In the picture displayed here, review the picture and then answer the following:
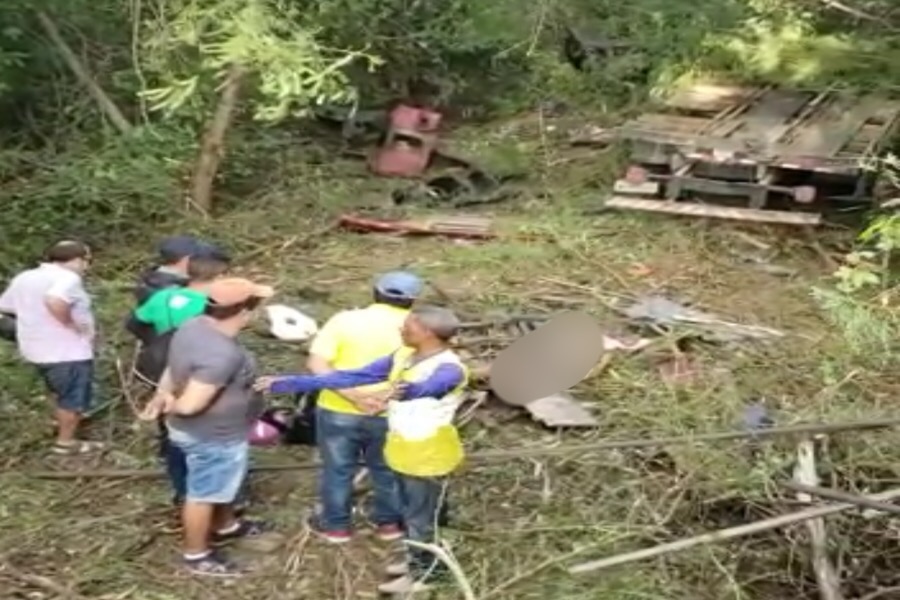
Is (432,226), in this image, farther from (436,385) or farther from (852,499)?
(852,499)

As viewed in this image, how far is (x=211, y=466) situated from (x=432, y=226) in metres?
5.26

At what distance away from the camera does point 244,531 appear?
6152 millimetres

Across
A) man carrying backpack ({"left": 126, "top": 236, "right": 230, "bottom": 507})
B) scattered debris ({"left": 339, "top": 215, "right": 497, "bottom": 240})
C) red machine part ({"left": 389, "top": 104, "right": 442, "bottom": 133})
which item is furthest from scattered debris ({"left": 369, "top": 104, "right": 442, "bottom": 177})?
man carrying backpack ({"left": 126, "top": 236, "right": 230, "bottom": 507})

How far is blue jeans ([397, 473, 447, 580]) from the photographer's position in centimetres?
550

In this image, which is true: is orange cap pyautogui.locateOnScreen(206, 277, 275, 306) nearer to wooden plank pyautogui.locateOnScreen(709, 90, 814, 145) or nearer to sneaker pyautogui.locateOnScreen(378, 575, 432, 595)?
sneaker pyautogui.locateOnScreen(378, 575, 432, 595)

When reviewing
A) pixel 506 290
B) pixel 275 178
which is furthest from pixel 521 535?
pixel 275 178

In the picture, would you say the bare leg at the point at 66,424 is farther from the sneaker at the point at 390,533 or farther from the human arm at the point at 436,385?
the human arm at the point at 436,385

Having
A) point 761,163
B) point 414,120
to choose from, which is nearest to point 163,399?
point 761,163

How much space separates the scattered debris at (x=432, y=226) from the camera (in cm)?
1050

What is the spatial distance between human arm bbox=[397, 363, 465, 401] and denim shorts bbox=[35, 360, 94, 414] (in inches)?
86.3

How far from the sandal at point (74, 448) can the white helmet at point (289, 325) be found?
1575 mm

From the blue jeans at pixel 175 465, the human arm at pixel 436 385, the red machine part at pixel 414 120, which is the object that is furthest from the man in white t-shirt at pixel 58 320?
the red machine part at pixel 414 120

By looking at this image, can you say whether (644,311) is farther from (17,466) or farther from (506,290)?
(17,466)

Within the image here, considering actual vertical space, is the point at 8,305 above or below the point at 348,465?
above
